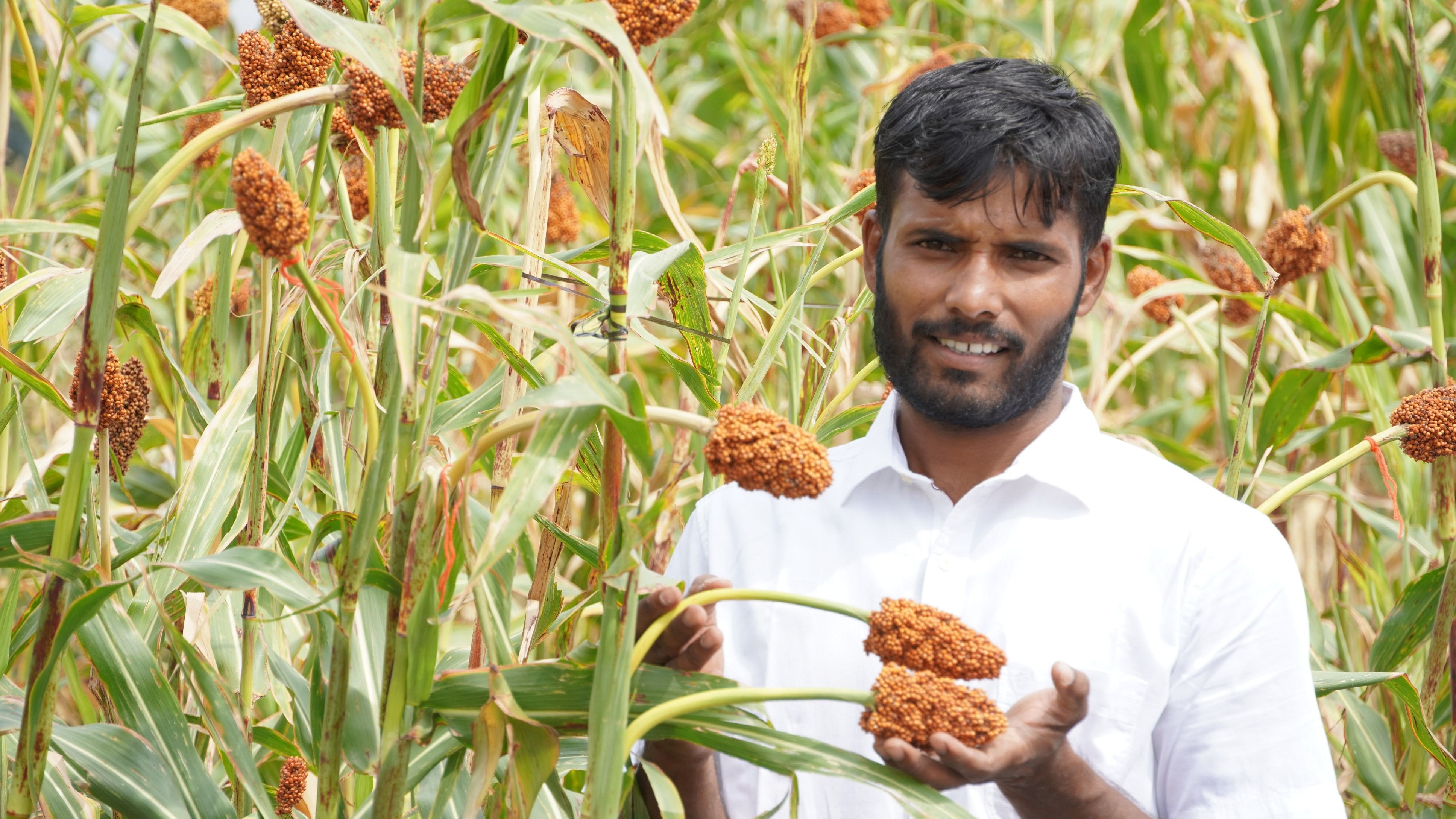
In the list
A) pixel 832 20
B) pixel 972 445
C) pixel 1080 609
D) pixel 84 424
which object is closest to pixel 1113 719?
pixel 1080 609

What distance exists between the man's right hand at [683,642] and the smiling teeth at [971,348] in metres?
0.47

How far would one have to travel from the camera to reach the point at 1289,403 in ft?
5.79

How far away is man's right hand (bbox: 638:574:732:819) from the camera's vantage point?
996 mm

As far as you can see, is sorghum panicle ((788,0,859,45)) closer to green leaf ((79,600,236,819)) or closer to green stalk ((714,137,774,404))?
green stalk ((714,137,774,404))

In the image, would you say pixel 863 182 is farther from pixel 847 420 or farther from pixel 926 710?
pixel 926 710

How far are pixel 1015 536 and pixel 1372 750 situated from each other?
674 millimetres

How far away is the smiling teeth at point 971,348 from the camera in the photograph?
1417 mm

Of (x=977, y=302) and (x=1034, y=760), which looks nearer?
(x=1034, y=760)

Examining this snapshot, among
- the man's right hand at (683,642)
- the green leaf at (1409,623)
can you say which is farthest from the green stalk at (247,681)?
the green leaf at (1409,623)

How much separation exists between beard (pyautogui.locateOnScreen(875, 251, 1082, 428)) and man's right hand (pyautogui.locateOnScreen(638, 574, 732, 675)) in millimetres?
469

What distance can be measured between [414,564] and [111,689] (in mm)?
384

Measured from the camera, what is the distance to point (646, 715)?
89 centimetres

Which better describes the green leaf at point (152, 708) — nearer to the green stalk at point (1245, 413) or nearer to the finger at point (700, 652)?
the finger at point (700, 652)

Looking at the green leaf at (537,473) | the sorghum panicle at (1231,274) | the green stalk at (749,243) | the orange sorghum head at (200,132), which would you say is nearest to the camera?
the green leaf at (537,473)
